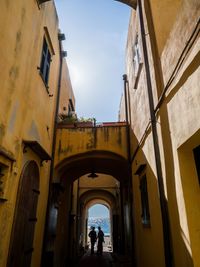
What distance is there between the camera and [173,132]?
391 cm

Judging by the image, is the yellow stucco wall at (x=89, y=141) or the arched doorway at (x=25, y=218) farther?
the yellow stucco wall at (x=89, y=141)

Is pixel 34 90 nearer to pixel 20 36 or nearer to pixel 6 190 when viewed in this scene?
pixel 20 36

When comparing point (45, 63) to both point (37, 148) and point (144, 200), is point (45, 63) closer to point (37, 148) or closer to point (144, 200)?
point (37, 148)

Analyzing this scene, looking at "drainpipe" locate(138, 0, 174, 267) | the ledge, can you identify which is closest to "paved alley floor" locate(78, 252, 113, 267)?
the ledge

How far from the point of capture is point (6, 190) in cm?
457

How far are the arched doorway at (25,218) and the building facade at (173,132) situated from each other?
119 inches

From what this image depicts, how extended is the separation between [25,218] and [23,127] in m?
Answer: 2.23

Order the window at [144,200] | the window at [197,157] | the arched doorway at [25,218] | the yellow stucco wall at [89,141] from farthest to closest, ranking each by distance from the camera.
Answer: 1. the yellow stucco wall at [89,141]
2. the window at [144,200]
3. the arched doorway at [25,218]
4. the window at [197,157]

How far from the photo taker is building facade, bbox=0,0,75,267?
15.0 feet

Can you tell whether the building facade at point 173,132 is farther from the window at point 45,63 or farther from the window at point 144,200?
the window at point 45,63

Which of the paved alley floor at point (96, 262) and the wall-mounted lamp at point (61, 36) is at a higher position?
the wall-mounted lamp at point (61, 36)

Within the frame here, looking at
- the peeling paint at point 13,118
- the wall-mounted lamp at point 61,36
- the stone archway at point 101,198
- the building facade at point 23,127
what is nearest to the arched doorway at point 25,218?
the building facade at point 23,127

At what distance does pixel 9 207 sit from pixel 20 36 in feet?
13.1

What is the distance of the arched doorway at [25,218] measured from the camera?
4.82 metres
